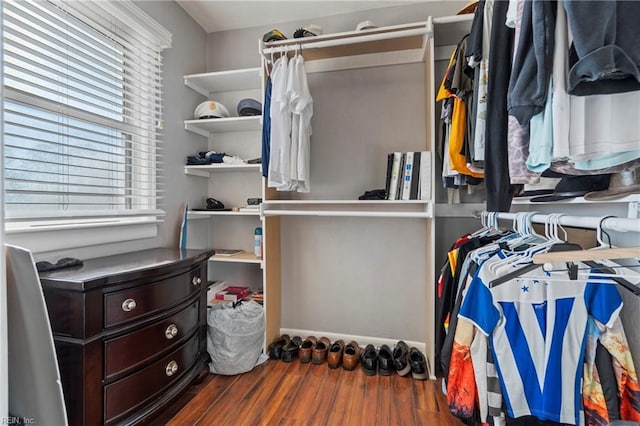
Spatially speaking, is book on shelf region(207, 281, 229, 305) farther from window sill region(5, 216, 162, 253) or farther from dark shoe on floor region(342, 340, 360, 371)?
dark shoe on floor region(342, 340, 360, 371)

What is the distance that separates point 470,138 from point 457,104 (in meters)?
0.26

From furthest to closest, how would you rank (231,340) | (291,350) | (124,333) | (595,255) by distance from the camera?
(291,350), (231,340), (124,333), (595,255)

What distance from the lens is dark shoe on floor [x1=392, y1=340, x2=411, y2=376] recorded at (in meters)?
1.76

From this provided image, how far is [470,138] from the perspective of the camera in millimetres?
1231

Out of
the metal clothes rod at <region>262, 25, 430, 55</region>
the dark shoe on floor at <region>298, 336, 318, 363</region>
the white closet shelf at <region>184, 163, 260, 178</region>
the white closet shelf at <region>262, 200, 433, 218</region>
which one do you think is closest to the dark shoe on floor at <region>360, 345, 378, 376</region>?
the dark shoe on floor at <region>298, 336, 318, 363</region>

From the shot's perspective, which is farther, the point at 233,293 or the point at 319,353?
the point at 233,293

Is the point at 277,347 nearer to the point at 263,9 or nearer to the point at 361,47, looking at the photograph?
the point at 361,47

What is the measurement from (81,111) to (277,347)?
1846 mm

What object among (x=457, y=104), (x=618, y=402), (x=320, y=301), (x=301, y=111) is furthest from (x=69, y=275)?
(x=618, y=402)

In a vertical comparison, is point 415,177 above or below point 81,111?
below

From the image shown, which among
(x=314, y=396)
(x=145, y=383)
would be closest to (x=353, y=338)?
(x=314, y=396)

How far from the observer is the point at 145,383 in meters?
1.25

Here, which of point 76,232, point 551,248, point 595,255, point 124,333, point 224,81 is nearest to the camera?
point 595,255

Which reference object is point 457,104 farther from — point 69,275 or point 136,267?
point 69,275
